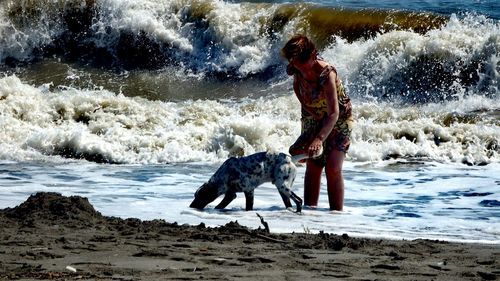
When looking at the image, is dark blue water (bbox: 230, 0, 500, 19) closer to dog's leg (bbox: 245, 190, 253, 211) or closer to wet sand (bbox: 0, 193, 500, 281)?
dog's leg (bbox: 245, 190, 253, 211)

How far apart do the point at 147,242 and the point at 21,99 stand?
10375mm

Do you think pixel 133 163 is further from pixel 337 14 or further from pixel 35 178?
pixel 337 14

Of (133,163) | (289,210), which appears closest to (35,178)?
(133,163)

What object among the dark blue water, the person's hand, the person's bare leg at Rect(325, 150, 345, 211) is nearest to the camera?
the person's hand

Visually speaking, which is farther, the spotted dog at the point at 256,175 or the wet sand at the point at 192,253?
the spotted dog at the point at 256,175

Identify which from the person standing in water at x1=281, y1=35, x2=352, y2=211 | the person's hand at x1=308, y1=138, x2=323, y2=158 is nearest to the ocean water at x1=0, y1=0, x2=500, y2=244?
the person standing in water at x1=281, y1=35, x2=352, y2=211

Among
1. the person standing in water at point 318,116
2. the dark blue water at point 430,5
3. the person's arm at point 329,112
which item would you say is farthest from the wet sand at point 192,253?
the dark blue water at point 430,5

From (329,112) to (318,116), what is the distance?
22cm

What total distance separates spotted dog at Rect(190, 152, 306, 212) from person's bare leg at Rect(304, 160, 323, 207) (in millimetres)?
317

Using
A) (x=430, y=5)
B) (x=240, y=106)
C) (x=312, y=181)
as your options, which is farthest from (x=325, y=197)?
(x=430, y=5)

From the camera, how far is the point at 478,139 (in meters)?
14.4

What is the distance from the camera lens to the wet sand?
5.65 metres

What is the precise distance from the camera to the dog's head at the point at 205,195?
9.06 m

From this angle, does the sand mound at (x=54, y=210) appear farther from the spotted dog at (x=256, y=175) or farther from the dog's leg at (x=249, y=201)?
the dog's leg at (x=249, y=201)
